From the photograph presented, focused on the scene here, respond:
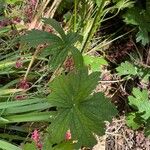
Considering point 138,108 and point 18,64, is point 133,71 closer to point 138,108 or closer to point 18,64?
point 138,108

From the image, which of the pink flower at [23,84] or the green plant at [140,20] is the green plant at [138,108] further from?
the pink flower at [23,84]

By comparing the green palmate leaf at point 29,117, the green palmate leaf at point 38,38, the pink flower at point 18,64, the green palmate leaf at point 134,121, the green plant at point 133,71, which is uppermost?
the green palmate leaf at point 38,38

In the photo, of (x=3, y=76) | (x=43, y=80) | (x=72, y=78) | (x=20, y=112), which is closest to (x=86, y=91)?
(x=72, y=78)

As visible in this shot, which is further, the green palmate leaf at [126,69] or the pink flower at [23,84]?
the green palmate leaf at [126,69]

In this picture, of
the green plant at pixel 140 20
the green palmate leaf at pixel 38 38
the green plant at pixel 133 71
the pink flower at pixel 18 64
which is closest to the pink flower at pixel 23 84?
the pink flower at pixel 18 64

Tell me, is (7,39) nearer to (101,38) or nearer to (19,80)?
(19,80)

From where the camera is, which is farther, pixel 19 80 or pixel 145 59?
pixel 145 59
